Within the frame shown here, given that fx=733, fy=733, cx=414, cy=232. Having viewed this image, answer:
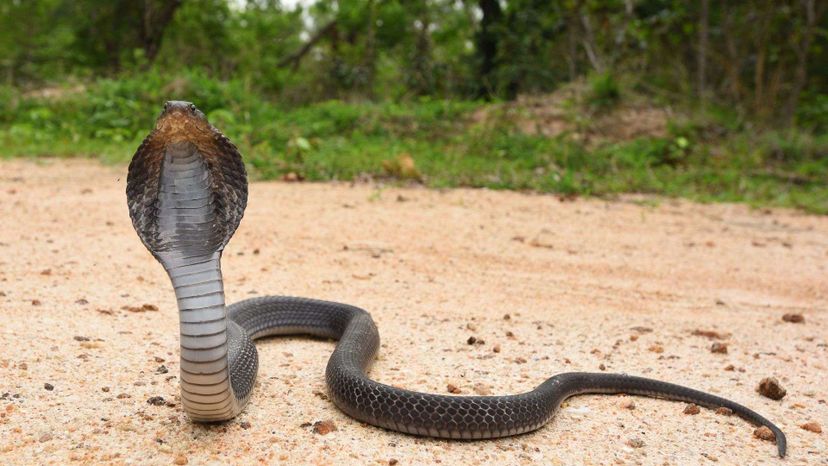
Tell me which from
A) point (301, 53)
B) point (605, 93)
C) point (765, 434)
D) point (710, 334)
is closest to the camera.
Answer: point (765, 434)

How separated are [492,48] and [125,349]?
46.2ft

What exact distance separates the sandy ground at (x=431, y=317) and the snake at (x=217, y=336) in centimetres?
8

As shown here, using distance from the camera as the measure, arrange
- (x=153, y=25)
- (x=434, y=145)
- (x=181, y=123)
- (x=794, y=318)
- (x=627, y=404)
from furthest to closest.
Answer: (x=153, y=25) < (x=434, y=145) < (x=794, y=318) < (x=627, y=404) < (x=181, y=123)

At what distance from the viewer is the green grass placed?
9.15 m

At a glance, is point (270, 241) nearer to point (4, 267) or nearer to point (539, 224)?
point (4, 267)

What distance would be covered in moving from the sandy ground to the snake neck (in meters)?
0.40

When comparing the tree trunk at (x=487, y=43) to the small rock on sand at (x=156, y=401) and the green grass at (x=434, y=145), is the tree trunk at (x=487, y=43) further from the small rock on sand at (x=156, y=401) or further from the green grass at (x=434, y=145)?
the small rock on sand at (x=156, y=401)

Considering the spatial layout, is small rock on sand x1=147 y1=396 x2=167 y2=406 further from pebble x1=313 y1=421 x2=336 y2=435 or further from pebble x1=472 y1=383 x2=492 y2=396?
pebble x1=472 y1=383 x2=492 y2=396

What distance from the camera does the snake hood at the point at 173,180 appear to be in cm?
225

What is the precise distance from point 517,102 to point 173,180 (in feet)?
37.1

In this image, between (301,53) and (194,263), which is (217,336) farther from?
(301,53)

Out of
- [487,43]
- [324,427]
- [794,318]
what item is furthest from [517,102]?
[324,427]

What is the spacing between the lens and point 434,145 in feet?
38.1

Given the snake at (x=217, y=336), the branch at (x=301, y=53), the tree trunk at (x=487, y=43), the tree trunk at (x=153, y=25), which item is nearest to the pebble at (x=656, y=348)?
the snake at (x=217, y=336)
